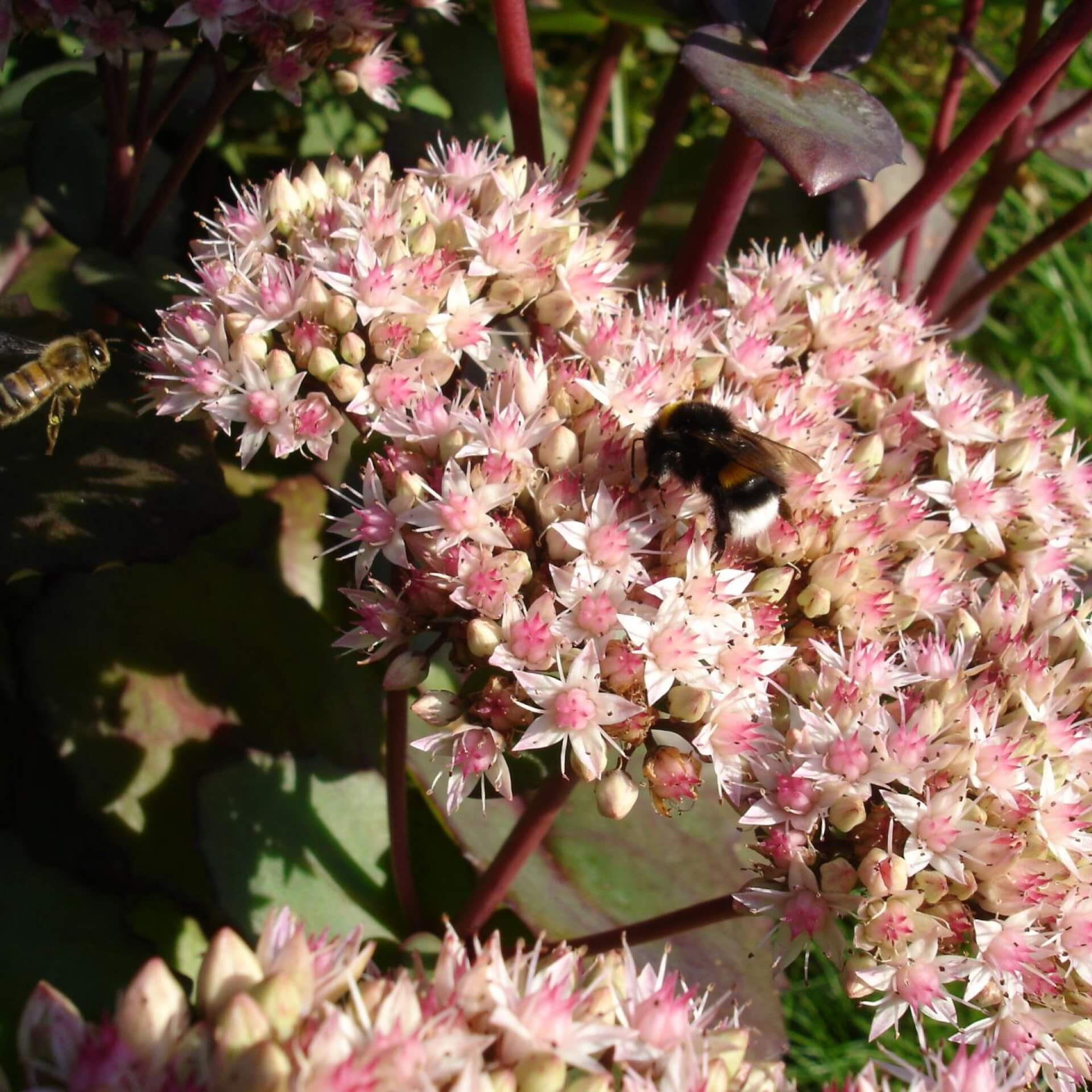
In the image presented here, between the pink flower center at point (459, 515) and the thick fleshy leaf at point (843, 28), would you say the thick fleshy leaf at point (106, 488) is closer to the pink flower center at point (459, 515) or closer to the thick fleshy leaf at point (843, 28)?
the pink flower center at point (459, 515)

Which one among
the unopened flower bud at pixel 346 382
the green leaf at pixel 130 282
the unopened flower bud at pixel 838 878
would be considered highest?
the unopened flower bud at pixel 346 382

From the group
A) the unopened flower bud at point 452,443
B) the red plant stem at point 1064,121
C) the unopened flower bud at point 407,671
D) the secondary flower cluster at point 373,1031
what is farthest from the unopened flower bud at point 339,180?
the red plant stem at point 1064,121

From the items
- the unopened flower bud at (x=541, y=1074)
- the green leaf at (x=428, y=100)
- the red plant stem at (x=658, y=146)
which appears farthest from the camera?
the green leaf at (x=428, y=100)

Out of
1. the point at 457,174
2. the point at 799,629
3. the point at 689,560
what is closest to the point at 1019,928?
the point at 799,629

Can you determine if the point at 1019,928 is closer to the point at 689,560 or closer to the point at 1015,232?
the point at 689,560

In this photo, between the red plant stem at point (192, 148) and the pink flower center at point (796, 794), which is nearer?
the pink flower center at point (796, 794)

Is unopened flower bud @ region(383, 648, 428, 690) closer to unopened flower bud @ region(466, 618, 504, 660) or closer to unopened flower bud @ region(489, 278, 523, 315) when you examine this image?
unopened flower bud @ region(466, 618, 504, 660)

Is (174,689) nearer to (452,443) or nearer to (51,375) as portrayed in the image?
(51,375)

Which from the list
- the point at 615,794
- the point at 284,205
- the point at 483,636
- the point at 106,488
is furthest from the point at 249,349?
the point at 615,794

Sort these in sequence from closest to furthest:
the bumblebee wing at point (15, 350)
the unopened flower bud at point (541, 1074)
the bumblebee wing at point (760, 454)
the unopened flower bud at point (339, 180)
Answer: the unopened flower bud at point (541, 1074) → the bumblebee wing at point (760, 454) → the bumblebee wing at point (15, 350) → the unopened flower bud at point (339, 180)
